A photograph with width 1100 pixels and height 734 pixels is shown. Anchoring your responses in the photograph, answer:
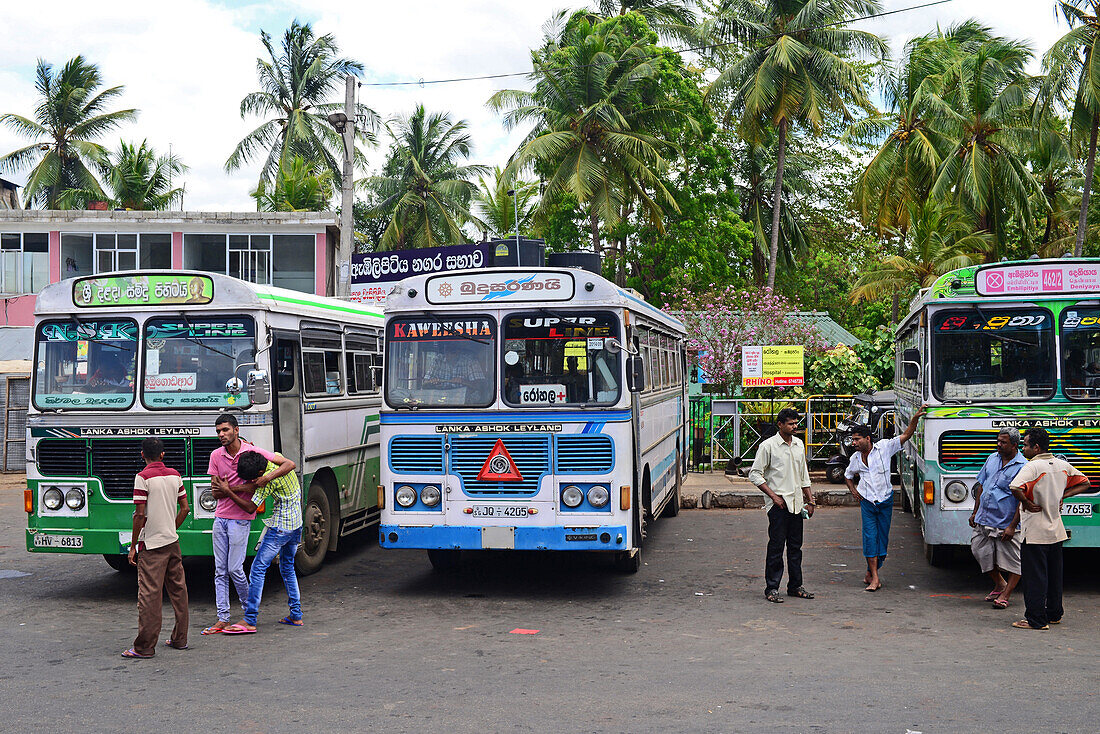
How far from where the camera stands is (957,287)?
9.55 metres

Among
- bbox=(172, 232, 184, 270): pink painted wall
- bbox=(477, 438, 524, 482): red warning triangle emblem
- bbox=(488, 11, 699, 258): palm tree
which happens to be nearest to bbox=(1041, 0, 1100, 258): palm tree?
bbox=(488, 11, 699, 258): palm tree

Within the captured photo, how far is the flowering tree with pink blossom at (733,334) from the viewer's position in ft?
76.1

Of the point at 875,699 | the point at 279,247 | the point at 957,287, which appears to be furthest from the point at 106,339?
the point at 279,247

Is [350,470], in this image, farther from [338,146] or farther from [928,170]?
[338,146]

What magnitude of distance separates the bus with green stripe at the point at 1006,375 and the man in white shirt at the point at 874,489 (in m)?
0.36

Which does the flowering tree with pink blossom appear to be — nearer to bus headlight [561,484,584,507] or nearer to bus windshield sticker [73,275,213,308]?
bus headlight [561,484,584,507]

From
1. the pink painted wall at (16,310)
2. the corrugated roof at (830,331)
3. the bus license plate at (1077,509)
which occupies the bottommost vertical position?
the bus license plate at (1077,509)

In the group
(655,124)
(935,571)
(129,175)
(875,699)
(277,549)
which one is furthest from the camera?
(129,175)

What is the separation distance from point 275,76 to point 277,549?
3611 cm

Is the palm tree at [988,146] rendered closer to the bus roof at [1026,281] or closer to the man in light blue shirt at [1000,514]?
the bus roof at [1026,281]

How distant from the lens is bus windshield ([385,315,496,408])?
9242mm

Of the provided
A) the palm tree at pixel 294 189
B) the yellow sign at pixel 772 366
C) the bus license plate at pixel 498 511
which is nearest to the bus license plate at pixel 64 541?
the bus license plate at pixel 498 511

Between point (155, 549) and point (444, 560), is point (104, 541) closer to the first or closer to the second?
point (155, 549)

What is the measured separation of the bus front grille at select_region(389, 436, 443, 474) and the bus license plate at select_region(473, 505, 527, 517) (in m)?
0.49
